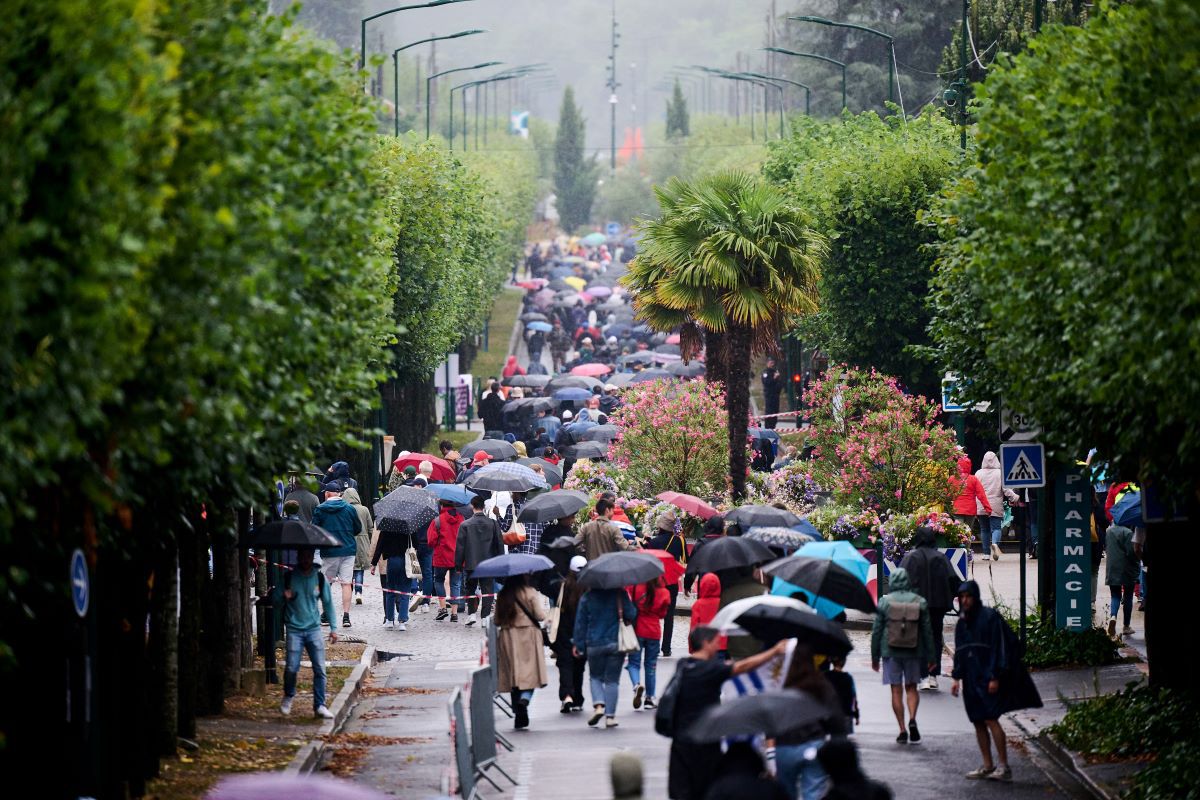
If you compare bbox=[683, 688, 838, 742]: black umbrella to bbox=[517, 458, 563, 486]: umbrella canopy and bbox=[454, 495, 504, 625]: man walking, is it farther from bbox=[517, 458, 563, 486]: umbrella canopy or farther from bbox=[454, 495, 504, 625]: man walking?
bbox=[517, 458, 563, 486]: umbrella canopy

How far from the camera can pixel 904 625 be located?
1702cm

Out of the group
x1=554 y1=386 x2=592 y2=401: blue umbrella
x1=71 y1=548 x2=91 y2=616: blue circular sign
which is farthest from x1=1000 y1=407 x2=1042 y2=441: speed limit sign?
x1=554 y1=386 x2=592 y2=401: blue umbrella

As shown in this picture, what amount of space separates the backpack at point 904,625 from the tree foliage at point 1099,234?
1885 millimetres

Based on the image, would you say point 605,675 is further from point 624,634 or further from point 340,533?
point 340,533

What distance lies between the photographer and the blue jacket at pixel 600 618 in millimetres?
17594

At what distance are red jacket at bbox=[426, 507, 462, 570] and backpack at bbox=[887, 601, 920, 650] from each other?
951cm

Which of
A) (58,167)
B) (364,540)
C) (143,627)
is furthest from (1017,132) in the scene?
(364,540)

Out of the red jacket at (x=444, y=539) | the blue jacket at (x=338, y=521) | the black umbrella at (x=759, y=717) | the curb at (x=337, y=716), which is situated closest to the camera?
the black umbrella at (x=759, y=717)

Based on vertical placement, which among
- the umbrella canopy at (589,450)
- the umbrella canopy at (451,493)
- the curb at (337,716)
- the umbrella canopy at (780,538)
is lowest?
the curb at (337,716)

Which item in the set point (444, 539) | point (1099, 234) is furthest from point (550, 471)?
point (1099, 234)

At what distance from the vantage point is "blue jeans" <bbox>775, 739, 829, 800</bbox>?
1259cm

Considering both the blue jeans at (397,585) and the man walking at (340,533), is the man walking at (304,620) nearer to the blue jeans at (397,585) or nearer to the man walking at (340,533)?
the man walking at (340,533)

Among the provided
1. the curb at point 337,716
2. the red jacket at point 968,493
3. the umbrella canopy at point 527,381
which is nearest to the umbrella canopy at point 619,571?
the curb at point 337,716

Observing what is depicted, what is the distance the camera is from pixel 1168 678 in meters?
17.4
